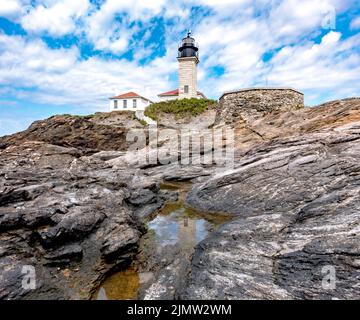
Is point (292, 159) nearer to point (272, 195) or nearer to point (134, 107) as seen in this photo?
point (272, 195)

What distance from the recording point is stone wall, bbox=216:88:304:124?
93.2 ft

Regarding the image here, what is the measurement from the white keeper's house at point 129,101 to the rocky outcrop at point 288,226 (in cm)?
5108

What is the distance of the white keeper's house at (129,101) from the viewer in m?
61.3

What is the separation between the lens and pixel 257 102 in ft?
94.5

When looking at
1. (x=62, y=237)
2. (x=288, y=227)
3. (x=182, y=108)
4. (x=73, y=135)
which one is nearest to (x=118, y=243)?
(x=62, y=237)

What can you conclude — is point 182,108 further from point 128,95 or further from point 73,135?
point 73,135

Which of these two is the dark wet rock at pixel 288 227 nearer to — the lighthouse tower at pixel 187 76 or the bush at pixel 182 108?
the bush at pixel 182 108

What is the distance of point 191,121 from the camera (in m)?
45.3

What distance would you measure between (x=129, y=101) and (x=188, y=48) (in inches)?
691

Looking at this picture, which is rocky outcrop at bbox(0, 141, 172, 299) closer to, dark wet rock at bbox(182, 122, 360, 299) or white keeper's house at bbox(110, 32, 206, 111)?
dark wet rock at bbox(182, 122, 360, 299)

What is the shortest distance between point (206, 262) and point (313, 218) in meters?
3.37

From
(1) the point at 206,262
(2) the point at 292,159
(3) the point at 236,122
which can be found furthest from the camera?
(3) the point at 236,122

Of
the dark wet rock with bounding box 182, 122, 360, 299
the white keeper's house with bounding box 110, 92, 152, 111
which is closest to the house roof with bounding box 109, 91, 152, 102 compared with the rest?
the white keeper's house with bounding box 110, 92, 152, 111
